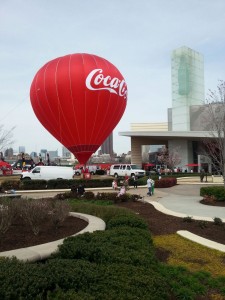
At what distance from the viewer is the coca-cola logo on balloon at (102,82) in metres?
33.1

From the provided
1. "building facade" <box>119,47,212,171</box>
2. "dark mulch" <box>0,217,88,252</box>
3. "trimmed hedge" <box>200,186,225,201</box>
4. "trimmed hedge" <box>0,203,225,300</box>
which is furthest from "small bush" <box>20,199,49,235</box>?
"building facade" <box>119,47,212,171</box>

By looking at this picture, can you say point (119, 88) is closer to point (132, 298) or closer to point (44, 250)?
point (44, 250)

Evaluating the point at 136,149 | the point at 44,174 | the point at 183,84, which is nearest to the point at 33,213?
the point at 44,174

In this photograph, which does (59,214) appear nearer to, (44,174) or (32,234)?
(32,234)

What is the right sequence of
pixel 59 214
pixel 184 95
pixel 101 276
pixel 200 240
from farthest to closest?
pixel 184 95, pixel 200 240, pixel 59 214, pixel 101 276

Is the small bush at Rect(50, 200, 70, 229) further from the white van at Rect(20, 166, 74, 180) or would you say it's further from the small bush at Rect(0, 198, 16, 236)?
the white van at Rect(20, 166, 74, 180)

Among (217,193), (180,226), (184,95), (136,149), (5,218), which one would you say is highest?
(184,95)

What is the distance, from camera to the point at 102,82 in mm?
33594

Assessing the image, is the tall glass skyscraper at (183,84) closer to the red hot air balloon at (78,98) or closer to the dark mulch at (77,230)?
the red hot air balloon at (78,98)

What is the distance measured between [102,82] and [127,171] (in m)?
16.7

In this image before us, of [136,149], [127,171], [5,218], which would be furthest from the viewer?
[136,149]

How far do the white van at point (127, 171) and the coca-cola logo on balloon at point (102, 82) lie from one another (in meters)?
13.9

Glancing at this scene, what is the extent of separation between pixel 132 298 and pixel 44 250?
2.94 meters

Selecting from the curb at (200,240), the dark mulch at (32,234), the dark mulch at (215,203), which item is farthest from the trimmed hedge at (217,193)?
the dark mulch at (32,234)
